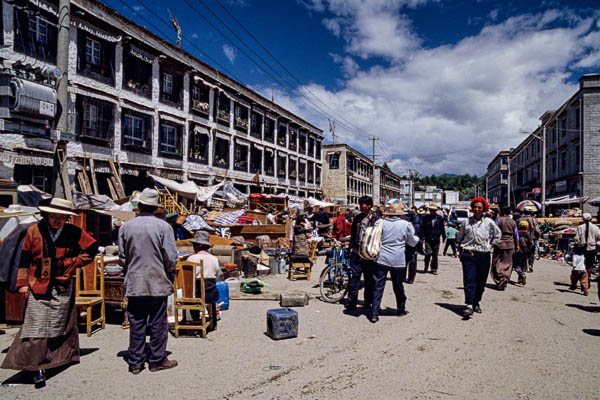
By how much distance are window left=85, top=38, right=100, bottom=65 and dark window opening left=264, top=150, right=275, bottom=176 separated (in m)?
16.9

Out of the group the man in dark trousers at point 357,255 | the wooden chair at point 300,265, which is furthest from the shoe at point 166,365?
the wooden chair at point 300,265

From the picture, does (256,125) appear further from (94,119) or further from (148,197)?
(148,197)

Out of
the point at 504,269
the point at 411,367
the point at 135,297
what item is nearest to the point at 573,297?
the point at 504,269

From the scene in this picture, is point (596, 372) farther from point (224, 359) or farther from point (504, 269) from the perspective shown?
point (504, 269)

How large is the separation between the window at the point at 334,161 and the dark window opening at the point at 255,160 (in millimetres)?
20852

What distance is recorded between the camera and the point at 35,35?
1469 centimetres

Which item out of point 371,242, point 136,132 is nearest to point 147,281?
point 371,242

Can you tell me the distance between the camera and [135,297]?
445 centimetres

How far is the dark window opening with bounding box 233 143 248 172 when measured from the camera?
2862 cm

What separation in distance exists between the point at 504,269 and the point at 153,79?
18.5 metres

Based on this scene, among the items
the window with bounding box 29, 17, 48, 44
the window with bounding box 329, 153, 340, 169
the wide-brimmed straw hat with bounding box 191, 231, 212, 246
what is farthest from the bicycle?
the window with bounding box 329, 153, 340, 169

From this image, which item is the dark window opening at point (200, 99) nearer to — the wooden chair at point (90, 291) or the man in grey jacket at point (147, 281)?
the wooden chair at point (90, 291)

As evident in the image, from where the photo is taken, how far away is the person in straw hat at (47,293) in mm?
4090

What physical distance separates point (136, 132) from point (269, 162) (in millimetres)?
15357
